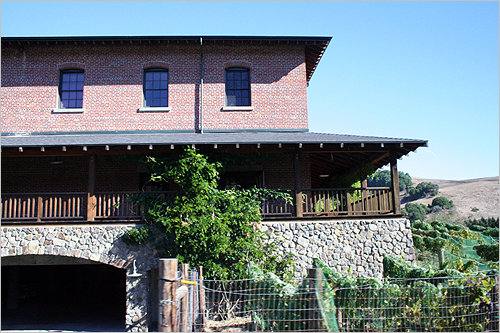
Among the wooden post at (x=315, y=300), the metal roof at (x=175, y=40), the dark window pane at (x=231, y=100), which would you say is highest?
the metal roof at (x=175, y=40)

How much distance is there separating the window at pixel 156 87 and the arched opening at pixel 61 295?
6.65 meters

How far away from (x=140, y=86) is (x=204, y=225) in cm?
764

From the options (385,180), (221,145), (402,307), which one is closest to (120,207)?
(221,145)

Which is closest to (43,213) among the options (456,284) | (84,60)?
(84,60)

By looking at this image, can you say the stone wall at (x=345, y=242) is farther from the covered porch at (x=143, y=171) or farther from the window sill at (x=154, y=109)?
the window sill at (x=154, y=109)

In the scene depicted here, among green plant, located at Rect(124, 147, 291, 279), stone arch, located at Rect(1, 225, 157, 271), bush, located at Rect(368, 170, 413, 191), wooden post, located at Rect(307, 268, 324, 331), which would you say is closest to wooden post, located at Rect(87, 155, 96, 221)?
stone arch, located at Rect(1, 225, 157, 271)

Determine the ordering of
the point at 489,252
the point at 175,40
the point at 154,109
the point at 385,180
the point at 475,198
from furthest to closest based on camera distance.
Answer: the point at 385,180 < the point at 475,198 < the point at 489,252 < the point at 175,40 < the point at 154,109

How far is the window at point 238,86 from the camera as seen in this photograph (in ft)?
56.6

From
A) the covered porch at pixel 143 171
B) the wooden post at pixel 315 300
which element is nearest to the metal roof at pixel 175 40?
the covered porch at pixel 143 171

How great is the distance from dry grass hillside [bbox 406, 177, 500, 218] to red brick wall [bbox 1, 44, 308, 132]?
5106 centimetres

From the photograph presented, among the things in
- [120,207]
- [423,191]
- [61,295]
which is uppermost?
[423,191]

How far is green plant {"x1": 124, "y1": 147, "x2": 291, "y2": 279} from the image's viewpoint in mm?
11656

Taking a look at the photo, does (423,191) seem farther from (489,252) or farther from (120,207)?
(120,207)

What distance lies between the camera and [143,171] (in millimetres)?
15070
